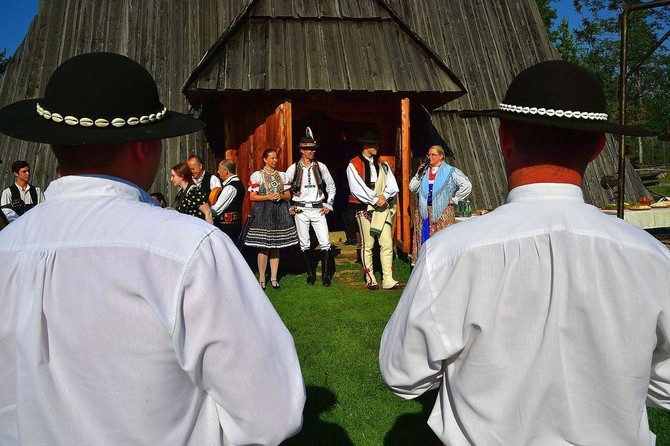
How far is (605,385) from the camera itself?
5.62 feet

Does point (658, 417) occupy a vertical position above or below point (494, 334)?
below

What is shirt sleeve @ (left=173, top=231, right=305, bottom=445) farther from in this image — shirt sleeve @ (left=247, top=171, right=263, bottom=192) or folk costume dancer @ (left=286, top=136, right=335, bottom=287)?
folk costume dancer @ (left=286, top=136, right=335, bottom=287)

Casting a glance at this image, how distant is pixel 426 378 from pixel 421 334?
6.8 inches

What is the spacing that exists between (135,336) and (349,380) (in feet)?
11.0

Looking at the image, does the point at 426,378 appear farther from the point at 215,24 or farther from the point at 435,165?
the point at 215,24

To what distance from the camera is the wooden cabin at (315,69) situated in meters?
9.00

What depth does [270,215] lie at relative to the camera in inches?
324

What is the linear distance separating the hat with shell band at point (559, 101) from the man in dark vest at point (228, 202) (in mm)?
6455

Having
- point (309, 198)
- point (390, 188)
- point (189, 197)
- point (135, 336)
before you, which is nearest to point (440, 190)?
point (390, 188)

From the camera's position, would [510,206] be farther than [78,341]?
Yes

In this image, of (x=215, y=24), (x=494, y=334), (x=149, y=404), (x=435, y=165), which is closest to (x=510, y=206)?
(x=494, y=334)

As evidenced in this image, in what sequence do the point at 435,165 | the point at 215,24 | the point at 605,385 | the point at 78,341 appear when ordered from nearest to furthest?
the point at 78,341 → the point at 605,385 → the point at 435,165 → the point at 215,24

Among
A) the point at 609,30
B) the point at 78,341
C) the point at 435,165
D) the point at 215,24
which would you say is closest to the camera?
the point at 78,341

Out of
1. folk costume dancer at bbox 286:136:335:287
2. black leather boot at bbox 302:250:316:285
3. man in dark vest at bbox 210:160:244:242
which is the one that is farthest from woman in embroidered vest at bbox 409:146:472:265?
man in dark vest at bbox 210:160:244:242
